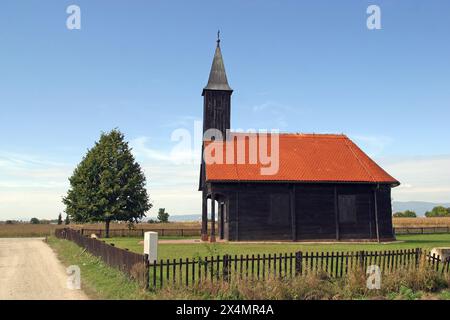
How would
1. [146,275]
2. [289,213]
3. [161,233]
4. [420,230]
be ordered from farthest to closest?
[420,230] < [161,233] < [289,213] < [146,275]

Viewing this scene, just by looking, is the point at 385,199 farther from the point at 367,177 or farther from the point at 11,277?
the point at 11,277

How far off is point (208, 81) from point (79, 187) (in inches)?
683

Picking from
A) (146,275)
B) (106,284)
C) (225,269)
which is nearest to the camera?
(146,275)

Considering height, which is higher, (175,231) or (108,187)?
(108,187)

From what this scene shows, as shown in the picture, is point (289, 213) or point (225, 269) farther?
point (289, 213)

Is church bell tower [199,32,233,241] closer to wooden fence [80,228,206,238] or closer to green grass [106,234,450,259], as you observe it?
green grass [106,234,450,259]

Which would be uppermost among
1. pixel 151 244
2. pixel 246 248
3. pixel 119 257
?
pixel 151 244

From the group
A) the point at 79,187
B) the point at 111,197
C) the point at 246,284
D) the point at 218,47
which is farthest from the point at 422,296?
the point at 79,187

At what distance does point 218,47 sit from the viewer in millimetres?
36438

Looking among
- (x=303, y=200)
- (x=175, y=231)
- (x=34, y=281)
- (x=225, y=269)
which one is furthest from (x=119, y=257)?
(x=175, y=231)

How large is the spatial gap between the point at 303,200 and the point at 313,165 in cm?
308

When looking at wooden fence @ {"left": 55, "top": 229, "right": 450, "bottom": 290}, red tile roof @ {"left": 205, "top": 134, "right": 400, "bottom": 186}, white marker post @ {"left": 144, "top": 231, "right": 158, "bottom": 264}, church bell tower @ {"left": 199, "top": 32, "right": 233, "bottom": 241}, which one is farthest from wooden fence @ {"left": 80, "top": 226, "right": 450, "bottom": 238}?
white marker post @ {"left": 144, "top": 231, "right": 158, "bottom": 264}

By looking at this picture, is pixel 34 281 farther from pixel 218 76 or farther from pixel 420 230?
pixel 420 230

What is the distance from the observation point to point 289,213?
1179 inches
